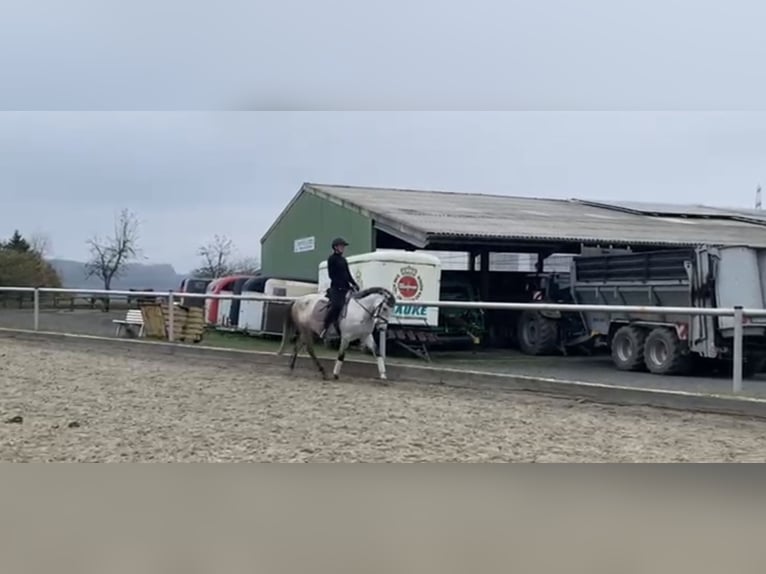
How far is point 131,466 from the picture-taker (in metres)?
6.79

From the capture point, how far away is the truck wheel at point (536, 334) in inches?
508

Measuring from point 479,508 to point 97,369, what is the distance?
9.65 metres

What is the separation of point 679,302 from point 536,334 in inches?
101

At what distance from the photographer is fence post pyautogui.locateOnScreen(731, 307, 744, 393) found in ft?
32.1

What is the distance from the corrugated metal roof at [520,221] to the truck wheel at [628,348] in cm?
482

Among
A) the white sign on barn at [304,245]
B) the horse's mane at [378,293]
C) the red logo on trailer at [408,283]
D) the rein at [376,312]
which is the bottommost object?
the rein at [376,312]

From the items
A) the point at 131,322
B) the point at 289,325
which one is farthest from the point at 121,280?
the point at 289,325

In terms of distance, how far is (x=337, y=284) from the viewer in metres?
12.4

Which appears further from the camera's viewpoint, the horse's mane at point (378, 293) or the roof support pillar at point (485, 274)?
the roof support pillar at point (485, 274)

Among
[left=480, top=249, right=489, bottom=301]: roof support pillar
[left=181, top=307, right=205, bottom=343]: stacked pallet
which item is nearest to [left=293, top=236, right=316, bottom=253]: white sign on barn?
[left=480, top=249, right=489, bottom=301]: roof support pillar

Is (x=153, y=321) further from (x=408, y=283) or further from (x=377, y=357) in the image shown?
(x=377, y=357)

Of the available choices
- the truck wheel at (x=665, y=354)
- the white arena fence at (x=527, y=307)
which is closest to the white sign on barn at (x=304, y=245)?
the white arena fence at (x=527, y=307)

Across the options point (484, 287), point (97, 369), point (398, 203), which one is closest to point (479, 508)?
point (97, 369)

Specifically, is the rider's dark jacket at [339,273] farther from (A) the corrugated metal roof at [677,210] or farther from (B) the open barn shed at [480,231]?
(A) the corrugated metal roof at [677,210]
